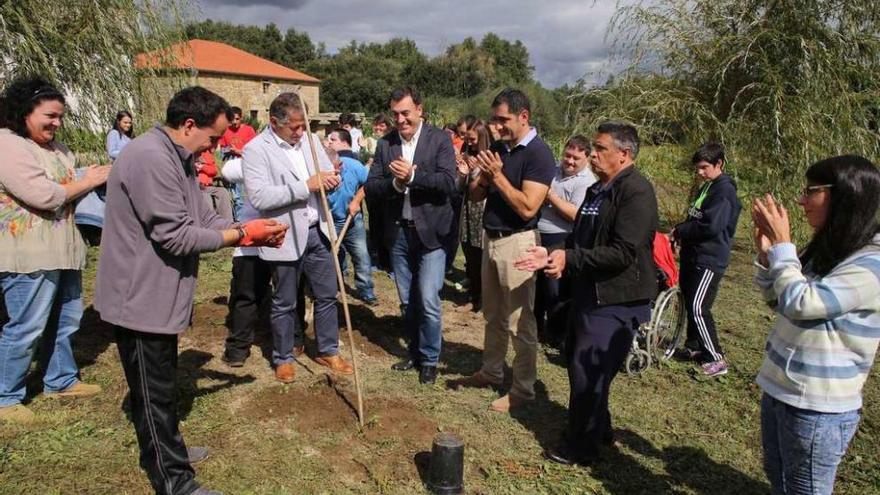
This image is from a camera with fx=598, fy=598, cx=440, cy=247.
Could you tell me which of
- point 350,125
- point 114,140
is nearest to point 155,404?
point 114,140

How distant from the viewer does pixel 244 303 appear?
4.84m

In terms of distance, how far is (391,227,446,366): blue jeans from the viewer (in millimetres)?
4434

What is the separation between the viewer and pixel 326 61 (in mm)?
67188

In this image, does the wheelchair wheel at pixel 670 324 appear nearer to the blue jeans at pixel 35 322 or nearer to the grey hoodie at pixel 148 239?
the grey hoodie at pixel 148 239

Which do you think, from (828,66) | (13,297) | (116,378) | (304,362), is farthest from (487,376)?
(828,66)

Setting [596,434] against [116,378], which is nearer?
[596,434]

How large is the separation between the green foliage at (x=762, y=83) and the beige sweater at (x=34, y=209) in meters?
8.03

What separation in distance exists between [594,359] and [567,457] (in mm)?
670

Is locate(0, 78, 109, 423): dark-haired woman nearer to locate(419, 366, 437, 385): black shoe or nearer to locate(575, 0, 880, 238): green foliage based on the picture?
locate(419, 366, 437, 385): black shoe

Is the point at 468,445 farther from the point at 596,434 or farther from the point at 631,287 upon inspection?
the point at 631,287

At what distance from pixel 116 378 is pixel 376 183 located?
95.9 inches

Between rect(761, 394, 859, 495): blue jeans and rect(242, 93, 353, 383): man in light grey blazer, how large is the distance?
2.95m

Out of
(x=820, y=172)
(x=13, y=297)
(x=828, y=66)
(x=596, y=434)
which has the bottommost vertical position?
(x=596, y=434)

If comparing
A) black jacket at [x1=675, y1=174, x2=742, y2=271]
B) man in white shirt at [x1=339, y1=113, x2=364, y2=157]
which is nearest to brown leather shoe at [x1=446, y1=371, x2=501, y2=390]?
black jacket at [x1=675, y1=174, x2=742, y2=271]
